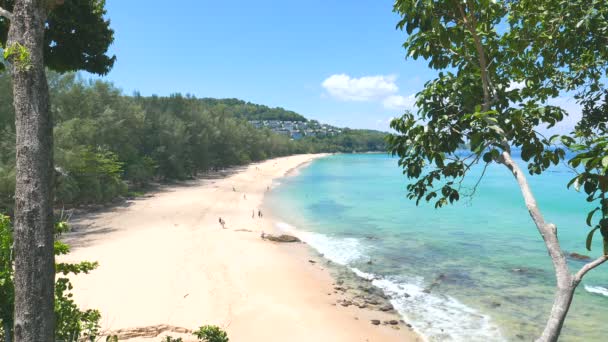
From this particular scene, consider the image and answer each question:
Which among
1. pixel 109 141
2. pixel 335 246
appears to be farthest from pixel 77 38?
pixel 109 141

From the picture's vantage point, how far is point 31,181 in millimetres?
3797

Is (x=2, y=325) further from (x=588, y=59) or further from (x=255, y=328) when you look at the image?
(x=588, y=59)

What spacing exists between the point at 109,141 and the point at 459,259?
31.2 metres

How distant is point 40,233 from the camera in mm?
3826

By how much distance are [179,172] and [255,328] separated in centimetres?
4079

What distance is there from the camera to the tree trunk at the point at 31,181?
3.76 meters

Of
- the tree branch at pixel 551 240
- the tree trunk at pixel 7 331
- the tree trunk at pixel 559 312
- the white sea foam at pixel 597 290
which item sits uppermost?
the tree branch at pixel 551 240

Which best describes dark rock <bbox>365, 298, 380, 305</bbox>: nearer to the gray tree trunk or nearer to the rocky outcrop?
the rocky outcrop

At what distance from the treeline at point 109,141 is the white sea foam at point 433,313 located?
1872cm

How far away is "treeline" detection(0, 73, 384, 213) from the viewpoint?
23.2 m

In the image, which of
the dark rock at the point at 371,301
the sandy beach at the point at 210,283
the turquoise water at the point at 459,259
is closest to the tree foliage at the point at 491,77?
the turquoise water at the point at 459,259

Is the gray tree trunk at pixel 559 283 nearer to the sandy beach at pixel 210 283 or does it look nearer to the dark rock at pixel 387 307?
the sandy beach at pixel 210 283

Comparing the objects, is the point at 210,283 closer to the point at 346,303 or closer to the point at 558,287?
the point at 346,303

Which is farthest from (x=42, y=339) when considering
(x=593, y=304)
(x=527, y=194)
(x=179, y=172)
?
(x=179, y=172)
